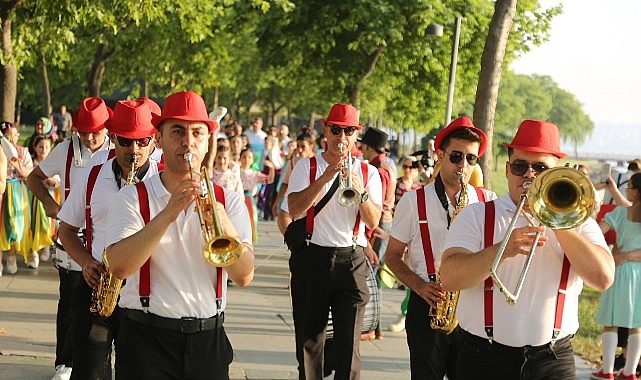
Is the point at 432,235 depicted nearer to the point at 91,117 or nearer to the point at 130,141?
the point at 130,141

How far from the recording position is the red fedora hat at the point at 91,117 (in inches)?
289

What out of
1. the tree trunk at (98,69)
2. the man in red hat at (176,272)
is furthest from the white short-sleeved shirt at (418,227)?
the tree trunk at (98,69)

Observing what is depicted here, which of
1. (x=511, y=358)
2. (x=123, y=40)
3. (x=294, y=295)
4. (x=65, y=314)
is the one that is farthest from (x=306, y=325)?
(x=123, y=40)

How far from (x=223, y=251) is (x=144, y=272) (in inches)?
18.8

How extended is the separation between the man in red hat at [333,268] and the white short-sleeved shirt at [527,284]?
2703 mm

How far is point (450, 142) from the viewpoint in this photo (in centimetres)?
611

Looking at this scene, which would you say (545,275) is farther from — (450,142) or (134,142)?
(134,142)

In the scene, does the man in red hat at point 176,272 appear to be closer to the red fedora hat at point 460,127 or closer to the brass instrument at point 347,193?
the red fedora hat at point 460,127

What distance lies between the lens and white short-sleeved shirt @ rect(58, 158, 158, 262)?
19.5 ft

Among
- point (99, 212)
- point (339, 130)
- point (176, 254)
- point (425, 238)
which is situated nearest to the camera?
point (176, 254)

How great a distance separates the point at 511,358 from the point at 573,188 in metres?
0.88

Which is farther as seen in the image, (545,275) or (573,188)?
(545,275)


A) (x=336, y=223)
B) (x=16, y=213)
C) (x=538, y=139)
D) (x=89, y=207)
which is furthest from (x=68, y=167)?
(x=16, y=213)

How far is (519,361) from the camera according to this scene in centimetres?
455
